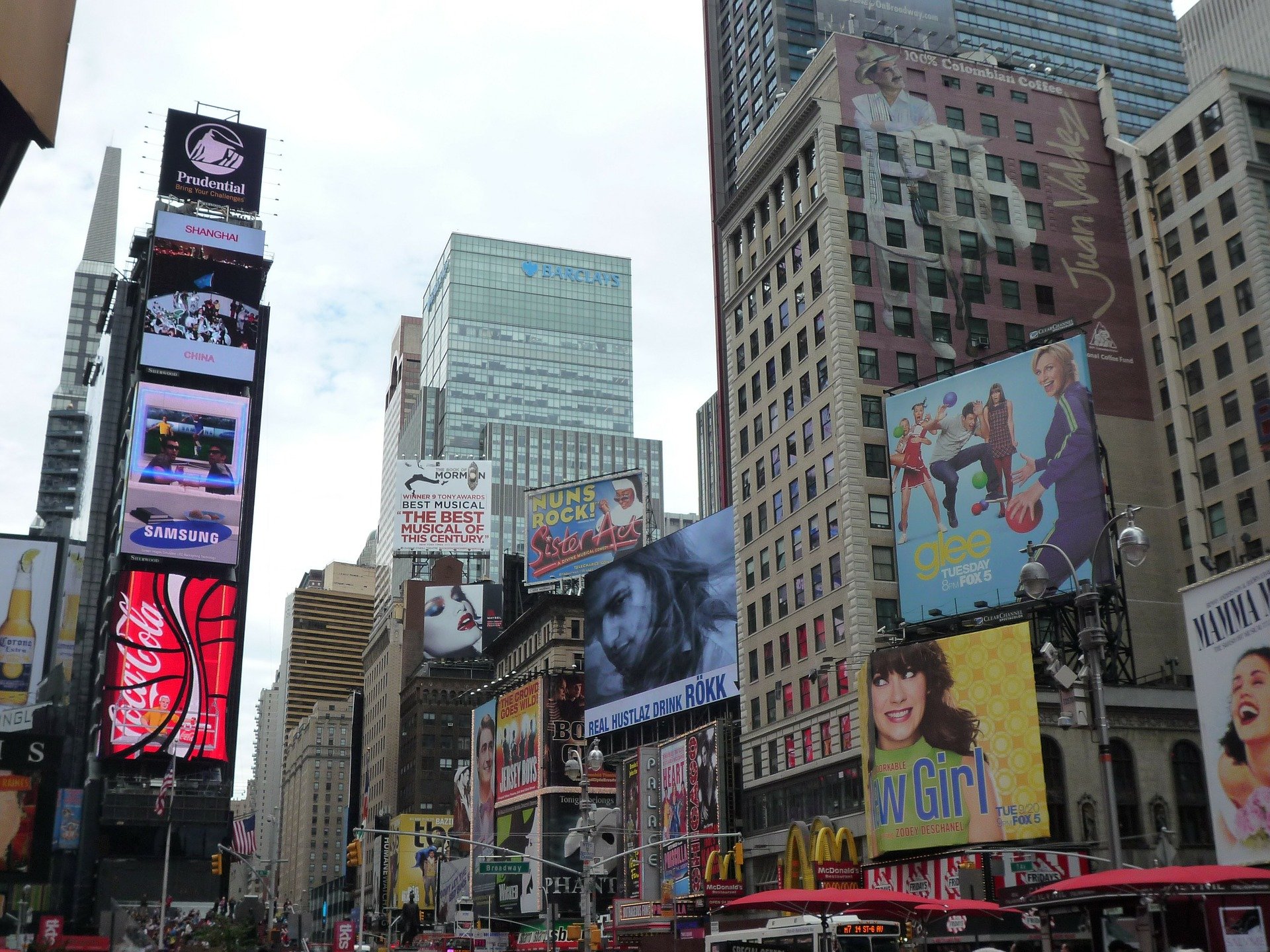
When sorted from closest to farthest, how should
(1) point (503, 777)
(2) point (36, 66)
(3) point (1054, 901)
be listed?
(2) point (36, 66), (3) point (1054, 901), (1) point (503, 777)

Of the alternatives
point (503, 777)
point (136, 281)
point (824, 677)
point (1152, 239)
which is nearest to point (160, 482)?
point (136, 281)

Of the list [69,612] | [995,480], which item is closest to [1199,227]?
[995,480]

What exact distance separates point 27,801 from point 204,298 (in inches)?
2617

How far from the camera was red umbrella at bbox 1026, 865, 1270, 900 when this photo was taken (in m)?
25.1

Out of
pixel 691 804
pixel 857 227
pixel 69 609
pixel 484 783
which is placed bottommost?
pixel 691 804

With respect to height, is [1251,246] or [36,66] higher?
[1251,246]

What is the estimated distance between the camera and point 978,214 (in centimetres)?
7988

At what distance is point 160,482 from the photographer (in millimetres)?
134375

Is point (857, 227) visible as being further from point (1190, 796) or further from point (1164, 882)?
point (1164, 882)

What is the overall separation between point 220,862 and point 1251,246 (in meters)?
62.0

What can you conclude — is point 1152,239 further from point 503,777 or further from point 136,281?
point 136,281

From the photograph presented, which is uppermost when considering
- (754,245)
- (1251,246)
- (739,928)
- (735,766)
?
(754,245)

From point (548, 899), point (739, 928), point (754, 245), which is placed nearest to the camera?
point (739, 928)

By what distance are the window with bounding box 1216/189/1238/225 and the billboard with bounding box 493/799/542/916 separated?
67.9 meters
